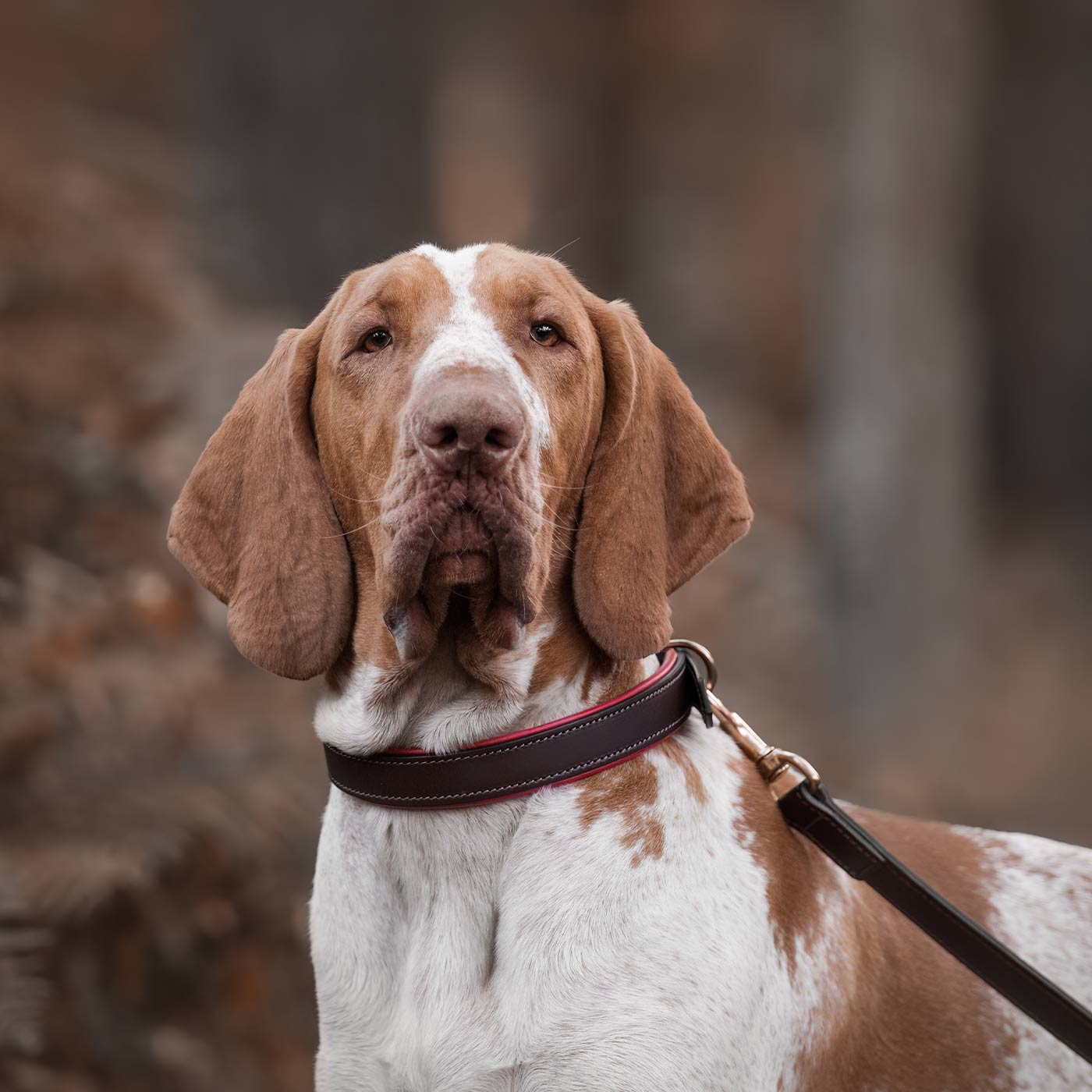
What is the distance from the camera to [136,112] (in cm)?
674

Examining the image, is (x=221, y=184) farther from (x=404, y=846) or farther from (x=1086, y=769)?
(x=1086, y=769)

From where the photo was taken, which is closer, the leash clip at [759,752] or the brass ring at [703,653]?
the leash clip at [759,752]

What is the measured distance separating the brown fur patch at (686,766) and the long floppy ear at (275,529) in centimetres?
68

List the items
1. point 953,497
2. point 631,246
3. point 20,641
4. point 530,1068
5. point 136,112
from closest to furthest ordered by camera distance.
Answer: point 530,1068 < point 20,641 < point 136,112 < point 953,497 < point 631,246

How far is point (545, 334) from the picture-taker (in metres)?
2.41

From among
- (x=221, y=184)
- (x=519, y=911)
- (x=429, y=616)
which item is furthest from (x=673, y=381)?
(x=221, y=184)

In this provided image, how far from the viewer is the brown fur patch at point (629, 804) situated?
2176mm

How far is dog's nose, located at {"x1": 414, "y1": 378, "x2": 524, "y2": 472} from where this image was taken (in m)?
2.01

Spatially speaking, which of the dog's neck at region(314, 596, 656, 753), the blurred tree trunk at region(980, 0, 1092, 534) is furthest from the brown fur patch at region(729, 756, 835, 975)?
the blurred tree trunk at region(980, 0, 1092, 534)

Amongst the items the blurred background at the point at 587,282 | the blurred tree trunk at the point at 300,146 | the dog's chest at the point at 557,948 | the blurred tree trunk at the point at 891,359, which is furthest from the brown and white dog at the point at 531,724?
the blurred tree trunk at the point at 891,359

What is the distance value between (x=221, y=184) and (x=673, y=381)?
5184 mm

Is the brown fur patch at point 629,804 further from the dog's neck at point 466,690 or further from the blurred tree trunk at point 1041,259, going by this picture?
the blurred tree trunk at point 1041,259

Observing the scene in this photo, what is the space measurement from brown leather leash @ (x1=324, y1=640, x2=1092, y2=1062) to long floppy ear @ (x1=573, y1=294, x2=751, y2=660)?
15cm

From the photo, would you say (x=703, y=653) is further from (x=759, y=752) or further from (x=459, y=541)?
(x=459, y=541)
